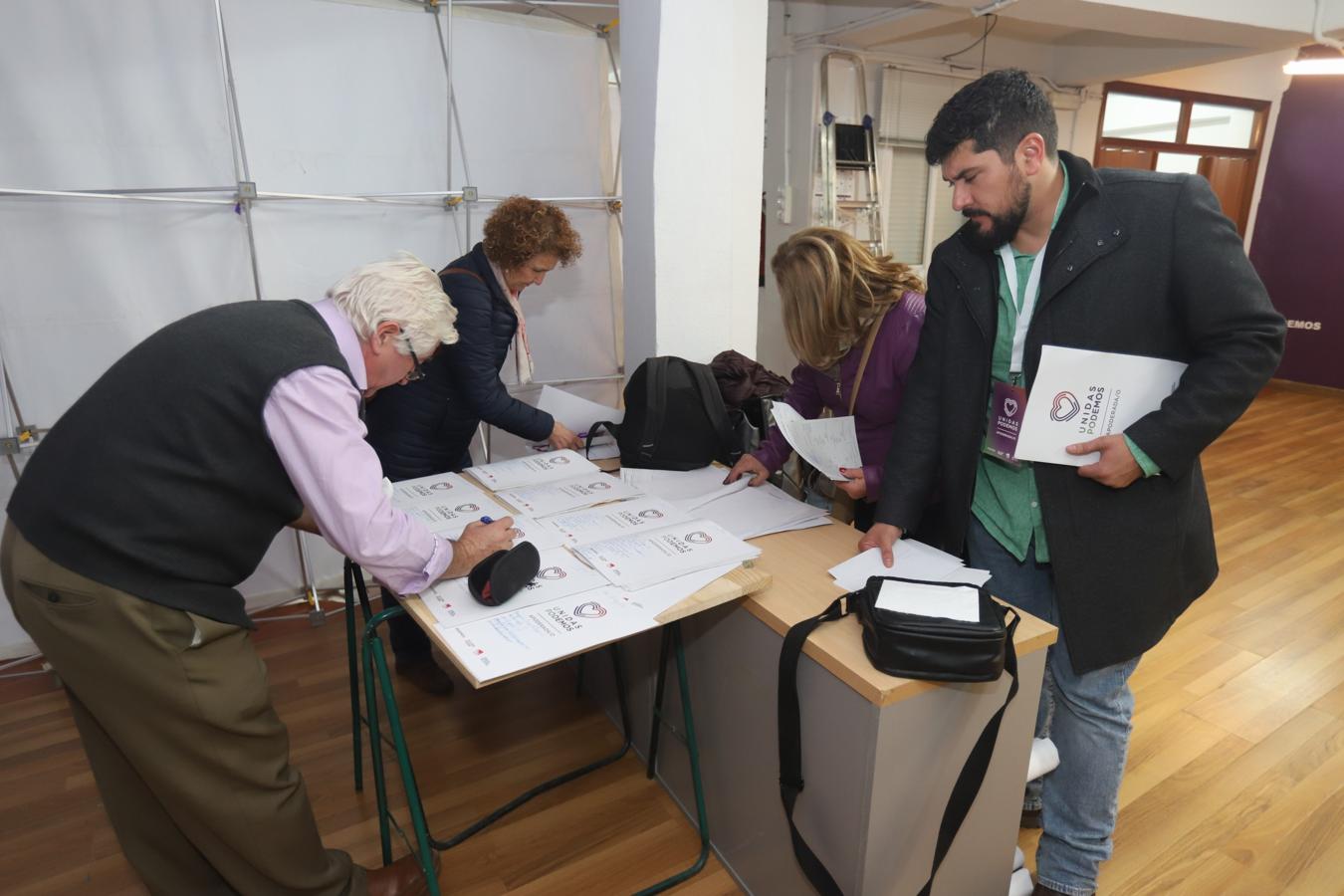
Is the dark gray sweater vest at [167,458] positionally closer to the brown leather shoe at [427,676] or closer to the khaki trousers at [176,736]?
the khaki trousers at [176,736]

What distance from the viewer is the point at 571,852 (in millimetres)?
1798

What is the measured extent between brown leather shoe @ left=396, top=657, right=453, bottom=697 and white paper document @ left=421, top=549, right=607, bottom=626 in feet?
3.73

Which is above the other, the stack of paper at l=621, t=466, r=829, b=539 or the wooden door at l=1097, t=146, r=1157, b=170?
the wooden door at l=1097, t=146, r=1157, b=170

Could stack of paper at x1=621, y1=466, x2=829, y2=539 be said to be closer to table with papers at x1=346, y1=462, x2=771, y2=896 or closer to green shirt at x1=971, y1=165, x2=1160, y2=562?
table with papers at x1=346, y1=462, x2=771, y2=896

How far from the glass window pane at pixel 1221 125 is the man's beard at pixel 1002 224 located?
6053 millimetres

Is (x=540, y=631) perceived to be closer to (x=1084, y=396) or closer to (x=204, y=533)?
(x=204, y=533)

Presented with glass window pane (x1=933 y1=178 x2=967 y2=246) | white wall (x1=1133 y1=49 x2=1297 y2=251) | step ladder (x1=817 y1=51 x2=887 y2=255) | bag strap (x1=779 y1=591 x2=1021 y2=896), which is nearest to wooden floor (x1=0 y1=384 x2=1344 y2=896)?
bag strap (x1=779 y1=591 x2=1021 y2=896)

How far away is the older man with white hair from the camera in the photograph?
116 cm

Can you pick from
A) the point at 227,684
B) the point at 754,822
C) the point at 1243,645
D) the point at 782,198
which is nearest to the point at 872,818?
the point at 754,822

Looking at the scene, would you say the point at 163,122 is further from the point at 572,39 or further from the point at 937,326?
the point at 937,326

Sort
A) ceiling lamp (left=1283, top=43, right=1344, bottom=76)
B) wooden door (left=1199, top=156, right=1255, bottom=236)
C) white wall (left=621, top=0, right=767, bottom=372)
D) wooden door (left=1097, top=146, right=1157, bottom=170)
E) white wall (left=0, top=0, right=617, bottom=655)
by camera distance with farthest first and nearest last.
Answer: wooden door (left=1199, top=156, right=1255, bottom=236) < wooden door (left=1097, top=146, right=1157, bottom=170) < ceiling lamp (left=1283, top=43, right=1344, bottom=76) < white wall (left=0, top=0, right=617, bottom=655) < white wall (left=621, top=0, right=767, bottom=372)

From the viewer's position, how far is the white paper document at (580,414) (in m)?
2.27

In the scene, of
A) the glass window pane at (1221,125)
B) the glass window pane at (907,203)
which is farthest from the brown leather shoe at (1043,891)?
the glass window pane at (1221,125)

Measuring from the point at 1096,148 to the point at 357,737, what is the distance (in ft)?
19.6
